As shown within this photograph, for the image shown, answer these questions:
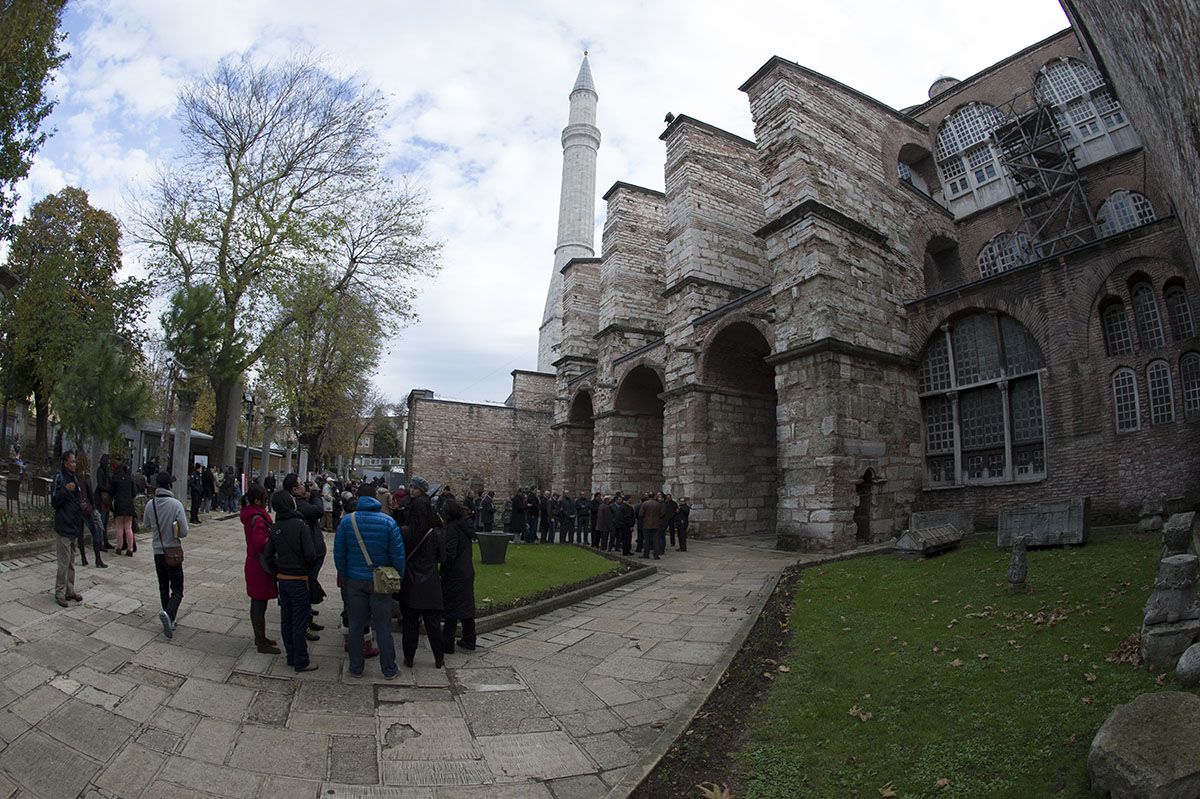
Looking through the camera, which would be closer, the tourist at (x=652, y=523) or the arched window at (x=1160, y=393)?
the arched window at (x=1160, y=393)

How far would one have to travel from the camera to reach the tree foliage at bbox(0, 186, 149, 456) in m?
21.3

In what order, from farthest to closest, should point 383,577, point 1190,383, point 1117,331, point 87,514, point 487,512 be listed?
point 487,512 → point 1117,331 → point 1190,383 → point 87,514 → point 383,577

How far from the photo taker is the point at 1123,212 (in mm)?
16406

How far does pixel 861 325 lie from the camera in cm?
1376

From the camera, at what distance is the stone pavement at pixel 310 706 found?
11.9 feet

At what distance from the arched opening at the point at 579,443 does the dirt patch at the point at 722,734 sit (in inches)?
773

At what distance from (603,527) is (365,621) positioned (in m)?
9.23

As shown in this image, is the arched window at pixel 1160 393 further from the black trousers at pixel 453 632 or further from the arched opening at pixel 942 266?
the black trousers at pixel 453 632

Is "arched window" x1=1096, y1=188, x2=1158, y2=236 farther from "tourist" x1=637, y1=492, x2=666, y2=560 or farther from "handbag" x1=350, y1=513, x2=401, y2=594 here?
"handbag" x1=350, y1=513, x2=401, y2=594

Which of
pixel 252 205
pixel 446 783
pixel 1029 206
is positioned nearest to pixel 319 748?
pixel 446 783

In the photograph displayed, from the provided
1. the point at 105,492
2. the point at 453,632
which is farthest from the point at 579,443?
the point at 453,632

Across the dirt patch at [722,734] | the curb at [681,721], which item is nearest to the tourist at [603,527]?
the curb at [681,721]

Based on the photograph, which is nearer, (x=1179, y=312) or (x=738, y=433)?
(x=1179, y=312)

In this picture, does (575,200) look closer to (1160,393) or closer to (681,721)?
(1160,393)
